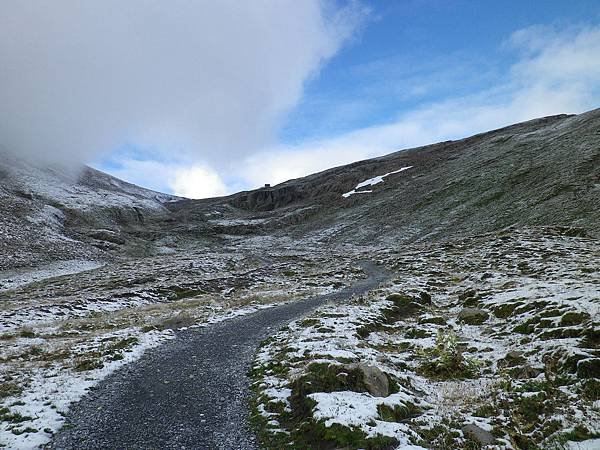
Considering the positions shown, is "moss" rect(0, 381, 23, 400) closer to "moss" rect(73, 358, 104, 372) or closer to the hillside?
the hillside

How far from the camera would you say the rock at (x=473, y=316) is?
70.2 feet

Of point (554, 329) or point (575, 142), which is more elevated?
point (575, 142)

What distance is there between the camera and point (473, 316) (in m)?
21.9

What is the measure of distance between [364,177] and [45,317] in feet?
407

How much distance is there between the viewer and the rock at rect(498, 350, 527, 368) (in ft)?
46.5

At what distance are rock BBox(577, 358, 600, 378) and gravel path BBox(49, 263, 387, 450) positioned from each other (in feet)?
33.5

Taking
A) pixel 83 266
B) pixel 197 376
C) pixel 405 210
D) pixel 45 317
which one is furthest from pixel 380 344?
pixel 405 210

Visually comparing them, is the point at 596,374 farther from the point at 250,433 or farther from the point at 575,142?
the point at 575,142

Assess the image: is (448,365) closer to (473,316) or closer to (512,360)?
(512,360)

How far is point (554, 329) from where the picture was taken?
15.9 m

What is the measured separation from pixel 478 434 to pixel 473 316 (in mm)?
13427

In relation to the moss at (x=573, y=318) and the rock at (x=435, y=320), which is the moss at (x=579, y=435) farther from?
the rock at (x=435, y=320)

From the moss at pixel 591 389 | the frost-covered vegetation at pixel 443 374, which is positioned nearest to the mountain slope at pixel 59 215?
the frost-covered vegetation at pixel 443 374

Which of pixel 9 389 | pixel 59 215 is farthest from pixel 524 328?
pixel 59 215
